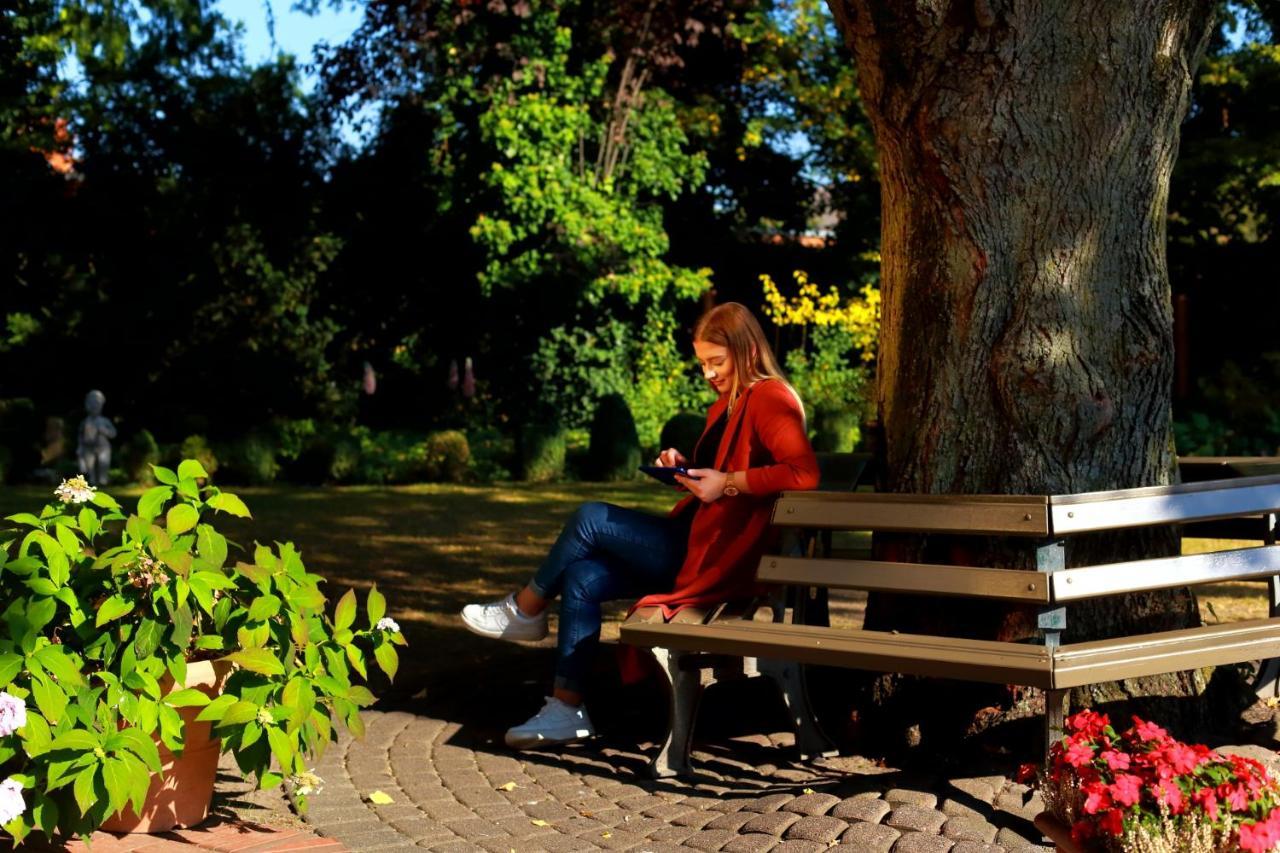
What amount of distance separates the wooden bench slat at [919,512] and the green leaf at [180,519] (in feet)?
6.23

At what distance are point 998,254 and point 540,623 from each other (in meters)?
2.19

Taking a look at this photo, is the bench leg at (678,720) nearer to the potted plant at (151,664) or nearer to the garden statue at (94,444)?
the potted plant at (151,664)

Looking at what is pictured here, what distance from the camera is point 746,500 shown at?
17.3 feet

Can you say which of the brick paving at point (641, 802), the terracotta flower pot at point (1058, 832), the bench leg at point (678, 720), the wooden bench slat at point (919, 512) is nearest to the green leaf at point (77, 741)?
the brick paving at point (641, 802)

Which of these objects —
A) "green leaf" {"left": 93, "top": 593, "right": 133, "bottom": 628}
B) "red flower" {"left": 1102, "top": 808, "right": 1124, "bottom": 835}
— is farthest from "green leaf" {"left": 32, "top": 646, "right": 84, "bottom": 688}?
"red flower" {"left": 1102, "top": 808, "right": 1124, "bottom": 835}

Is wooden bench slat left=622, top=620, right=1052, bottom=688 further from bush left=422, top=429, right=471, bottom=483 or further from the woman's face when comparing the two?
bush left=422, top=429, right=471, bottom=483

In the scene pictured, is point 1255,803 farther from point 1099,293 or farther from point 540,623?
point 540,623

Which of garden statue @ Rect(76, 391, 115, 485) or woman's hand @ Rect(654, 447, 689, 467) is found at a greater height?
woman's hand @ Rect(654, 447, 689, 467)

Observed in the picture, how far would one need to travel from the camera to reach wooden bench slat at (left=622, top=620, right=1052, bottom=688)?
165 inches

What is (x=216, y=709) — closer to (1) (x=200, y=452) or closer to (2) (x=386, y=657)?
(2) (x=386, y=657)

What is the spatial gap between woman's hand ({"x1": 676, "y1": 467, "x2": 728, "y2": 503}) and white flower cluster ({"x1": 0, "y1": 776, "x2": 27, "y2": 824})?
2.40m

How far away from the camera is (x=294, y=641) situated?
167 inches

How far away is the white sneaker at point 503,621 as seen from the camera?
5613 millimetres

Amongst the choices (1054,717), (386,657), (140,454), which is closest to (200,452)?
(140,454)
